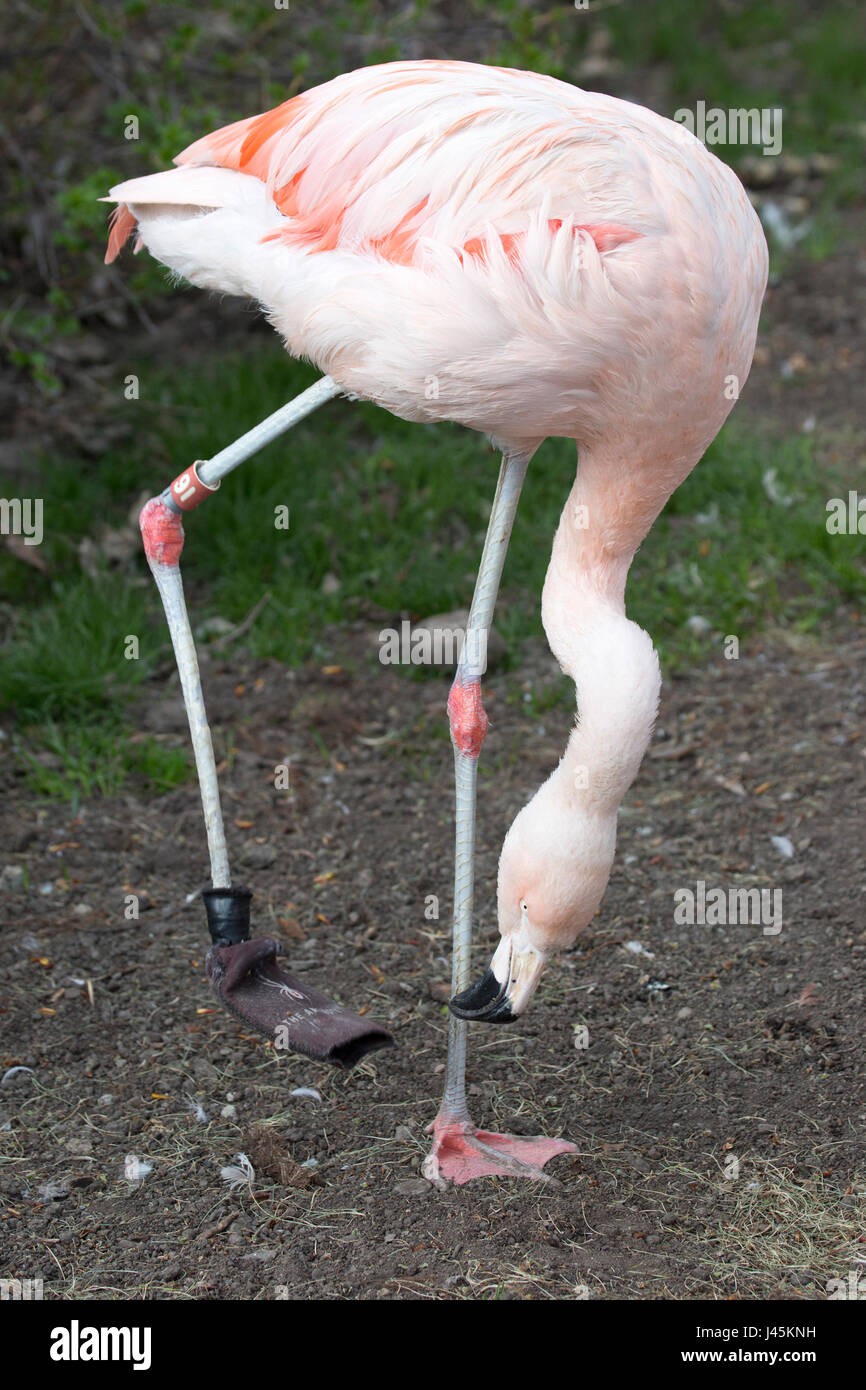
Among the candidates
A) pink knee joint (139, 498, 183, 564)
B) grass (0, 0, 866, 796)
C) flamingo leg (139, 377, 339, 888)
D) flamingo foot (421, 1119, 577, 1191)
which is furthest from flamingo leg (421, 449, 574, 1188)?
grass (0, 0, 866, 796)

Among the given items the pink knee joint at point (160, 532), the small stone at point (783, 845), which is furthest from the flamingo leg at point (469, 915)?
the small stone at point (783, 845)

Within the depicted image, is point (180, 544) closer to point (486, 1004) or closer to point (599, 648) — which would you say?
point (599, 648)

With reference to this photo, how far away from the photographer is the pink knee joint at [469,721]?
387 cm

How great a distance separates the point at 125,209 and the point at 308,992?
2.35 metres

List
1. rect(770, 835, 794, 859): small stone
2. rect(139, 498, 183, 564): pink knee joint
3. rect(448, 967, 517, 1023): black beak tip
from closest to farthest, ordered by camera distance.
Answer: rect(448, 967, 517, 1023): black beak tip, rect(139, 498, 183, 564): pink knee joint, rect(770, 835, 794, 859): small stone

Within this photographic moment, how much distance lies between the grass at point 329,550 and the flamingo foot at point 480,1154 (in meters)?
2.10

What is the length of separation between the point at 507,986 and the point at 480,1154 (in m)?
0.52

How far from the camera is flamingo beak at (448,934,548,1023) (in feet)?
11.3

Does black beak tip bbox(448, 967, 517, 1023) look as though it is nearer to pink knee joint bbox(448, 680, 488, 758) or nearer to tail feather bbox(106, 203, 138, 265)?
pink knee joint bbox(448, 680, 488, 758)

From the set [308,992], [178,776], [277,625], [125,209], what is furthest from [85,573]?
[308,992]

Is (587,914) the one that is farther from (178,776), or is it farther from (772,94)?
(772,94)

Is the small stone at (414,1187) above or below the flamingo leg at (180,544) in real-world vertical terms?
below

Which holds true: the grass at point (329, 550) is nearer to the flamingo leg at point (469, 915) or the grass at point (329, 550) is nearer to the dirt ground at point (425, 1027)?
the dirt ground at point (425, 1027)

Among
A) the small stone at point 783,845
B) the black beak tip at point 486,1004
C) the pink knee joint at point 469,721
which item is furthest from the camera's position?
the small stone at point 783,845
